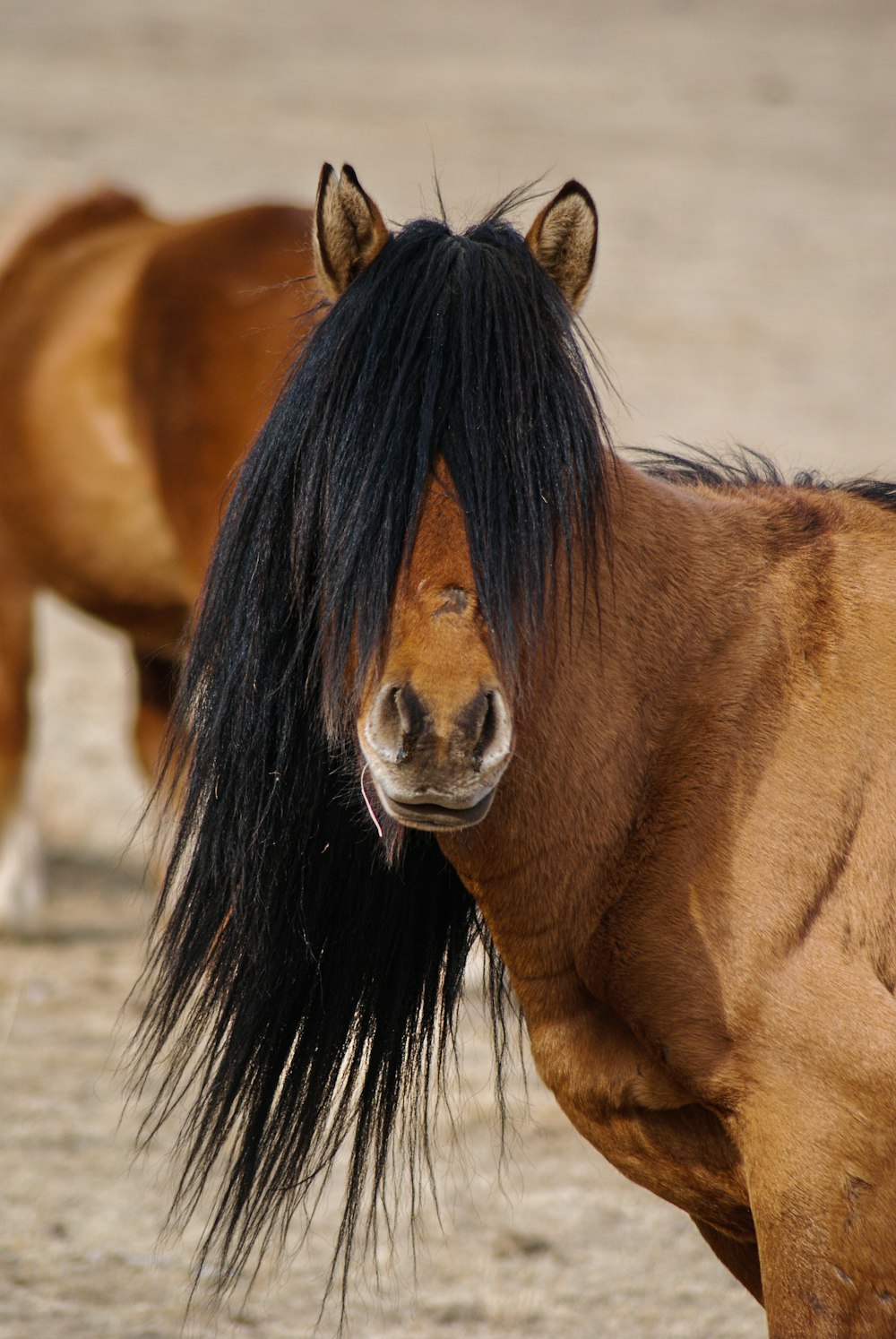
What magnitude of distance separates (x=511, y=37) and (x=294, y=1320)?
2284cm

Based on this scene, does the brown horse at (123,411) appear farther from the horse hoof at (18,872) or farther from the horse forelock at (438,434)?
the horse forelock at (438,434)

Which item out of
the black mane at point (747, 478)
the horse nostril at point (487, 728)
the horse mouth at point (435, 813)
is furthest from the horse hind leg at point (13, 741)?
the horse nostril at point (487, 728)

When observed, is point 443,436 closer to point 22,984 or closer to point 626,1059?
point 626,1059

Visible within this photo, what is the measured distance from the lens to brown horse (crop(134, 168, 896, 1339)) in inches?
78.2

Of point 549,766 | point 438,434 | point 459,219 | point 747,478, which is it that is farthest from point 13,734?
point 459,219

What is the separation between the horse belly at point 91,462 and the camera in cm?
497

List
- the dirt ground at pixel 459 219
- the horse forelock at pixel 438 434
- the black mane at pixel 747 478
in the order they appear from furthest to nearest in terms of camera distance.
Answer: the dirt ground at pixel 459 219
the black mane at pixel 747 478
the horse forelock at pixel 438 434

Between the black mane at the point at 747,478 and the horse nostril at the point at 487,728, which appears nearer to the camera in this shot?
A: the horse nostril at the point at 487,728

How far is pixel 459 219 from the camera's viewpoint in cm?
819

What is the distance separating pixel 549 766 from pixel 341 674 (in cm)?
34

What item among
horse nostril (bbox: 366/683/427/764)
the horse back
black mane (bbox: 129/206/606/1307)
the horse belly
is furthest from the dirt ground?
horse nostril (bbox: 366/683/427/764)

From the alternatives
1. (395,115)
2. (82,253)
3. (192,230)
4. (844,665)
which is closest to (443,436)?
(844,665)

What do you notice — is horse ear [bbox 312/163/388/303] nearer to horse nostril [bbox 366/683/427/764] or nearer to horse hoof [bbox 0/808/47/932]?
horse nostril [bbox 366/683/427/764]

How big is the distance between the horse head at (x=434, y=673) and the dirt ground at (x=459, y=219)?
451 mm
